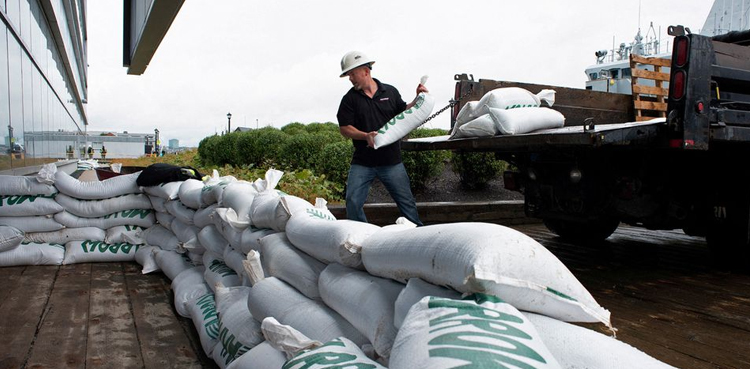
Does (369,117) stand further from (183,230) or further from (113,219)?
(113,219)

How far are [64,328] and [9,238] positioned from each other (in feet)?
6.67

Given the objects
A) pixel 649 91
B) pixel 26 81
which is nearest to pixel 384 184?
pixel 649 91

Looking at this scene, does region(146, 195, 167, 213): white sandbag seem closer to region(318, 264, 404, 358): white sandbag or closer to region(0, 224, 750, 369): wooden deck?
region(0, 224, 750, 369): wooden deck

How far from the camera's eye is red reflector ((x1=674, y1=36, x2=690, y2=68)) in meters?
4.39

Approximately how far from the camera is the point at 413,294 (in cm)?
170

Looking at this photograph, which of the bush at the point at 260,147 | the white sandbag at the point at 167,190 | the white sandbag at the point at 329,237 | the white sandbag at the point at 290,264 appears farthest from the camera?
the bush at the point at 260,147

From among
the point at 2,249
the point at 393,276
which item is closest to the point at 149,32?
the point at 2,249

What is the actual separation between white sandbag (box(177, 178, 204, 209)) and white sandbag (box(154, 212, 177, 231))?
42cm

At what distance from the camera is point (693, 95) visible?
4.30 metres

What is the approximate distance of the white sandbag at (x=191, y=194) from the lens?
15.0 feet

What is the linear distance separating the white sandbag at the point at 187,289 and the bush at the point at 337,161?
18.0ft

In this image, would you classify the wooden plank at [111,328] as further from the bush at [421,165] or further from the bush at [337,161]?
the bush at [421,165]

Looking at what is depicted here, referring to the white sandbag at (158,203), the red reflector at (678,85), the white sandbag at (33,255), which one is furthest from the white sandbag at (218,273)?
the red reflector at (678,85)

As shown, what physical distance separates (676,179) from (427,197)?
499 centimetres
